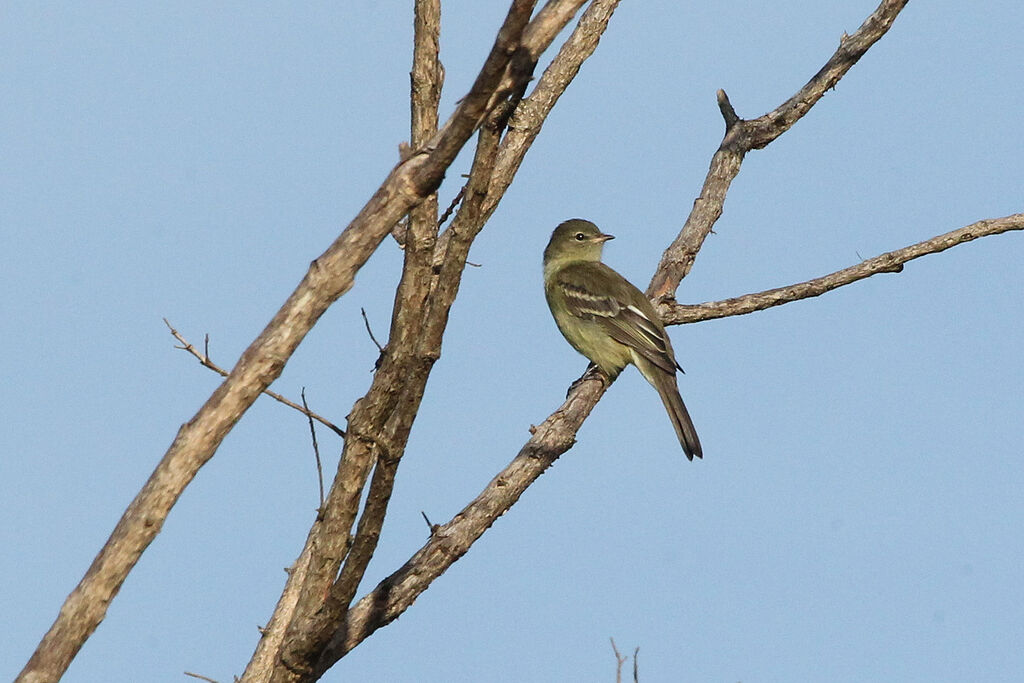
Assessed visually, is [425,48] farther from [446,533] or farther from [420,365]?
[446,533]

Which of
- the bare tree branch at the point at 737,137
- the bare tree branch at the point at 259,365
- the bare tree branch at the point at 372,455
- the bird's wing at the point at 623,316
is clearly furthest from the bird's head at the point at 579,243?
the bare tree branch at the point at 259,365

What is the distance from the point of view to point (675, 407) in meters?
11.1

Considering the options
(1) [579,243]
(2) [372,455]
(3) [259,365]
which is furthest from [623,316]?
(3) [259,365]

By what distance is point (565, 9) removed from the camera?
5.96 metres

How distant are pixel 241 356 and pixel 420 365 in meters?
0.92

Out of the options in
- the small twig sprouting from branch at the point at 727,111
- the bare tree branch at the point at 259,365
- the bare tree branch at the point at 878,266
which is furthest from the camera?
the small twig sprouting from branch at the point at 727,111

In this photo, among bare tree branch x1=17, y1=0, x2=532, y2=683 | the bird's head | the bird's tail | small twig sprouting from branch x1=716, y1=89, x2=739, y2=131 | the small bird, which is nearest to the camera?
bare tree branch x1=17, y1=0, x2=532, y2=683

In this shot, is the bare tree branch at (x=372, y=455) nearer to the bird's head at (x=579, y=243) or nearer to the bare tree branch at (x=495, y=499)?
the bare tree branch at (x=495, y=499)

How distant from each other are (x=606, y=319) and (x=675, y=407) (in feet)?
3.96

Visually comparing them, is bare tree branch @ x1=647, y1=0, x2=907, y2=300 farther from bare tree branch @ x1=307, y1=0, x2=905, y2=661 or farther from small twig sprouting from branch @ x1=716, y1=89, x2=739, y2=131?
bare tree branch @ x1=307, y1=0, x2=905, y2=661

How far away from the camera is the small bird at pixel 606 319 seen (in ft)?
36.7

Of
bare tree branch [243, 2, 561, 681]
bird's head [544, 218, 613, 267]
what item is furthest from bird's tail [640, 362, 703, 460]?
bare tree branch [243, 2, 561, 681]

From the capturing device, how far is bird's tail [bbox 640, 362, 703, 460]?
10766 mm

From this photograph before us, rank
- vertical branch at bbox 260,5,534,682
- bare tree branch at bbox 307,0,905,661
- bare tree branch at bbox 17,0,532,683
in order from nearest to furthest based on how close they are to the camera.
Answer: bare tree branch at bbox 17,0,532,683
vertical branch at bbox 260,5,534,682
bare tree branch at bbox 307,0,905,661
